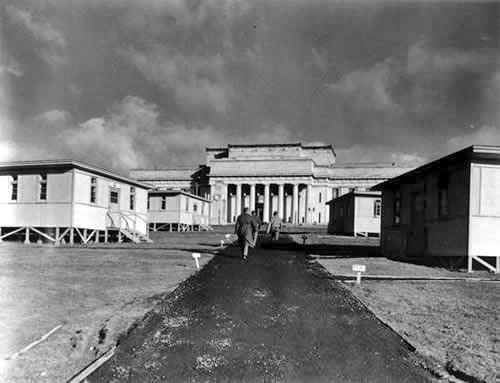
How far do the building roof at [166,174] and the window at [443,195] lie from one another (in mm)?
59334

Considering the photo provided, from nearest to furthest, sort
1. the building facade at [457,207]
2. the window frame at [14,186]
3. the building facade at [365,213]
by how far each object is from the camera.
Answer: the building facade at [457,207] → the window frame at [14,186] → the building facade at [365,213]

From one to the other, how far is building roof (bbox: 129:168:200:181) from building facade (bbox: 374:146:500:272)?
57.3 m

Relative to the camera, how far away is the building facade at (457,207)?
12.3 meters

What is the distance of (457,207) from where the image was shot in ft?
42.6

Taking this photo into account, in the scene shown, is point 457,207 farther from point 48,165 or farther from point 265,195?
point 265,195

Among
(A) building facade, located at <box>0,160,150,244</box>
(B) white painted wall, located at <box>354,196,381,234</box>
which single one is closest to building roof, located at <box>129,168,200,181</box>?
(B) white painted wall, located at <box>354,196,381,234</box>

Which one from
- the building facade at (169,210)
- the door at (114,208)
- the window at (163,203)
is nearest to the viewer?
the door at (114,208)

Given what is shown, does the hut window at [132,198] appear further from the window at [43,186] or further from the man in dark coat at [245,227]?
the man in dark coat at [245,227]

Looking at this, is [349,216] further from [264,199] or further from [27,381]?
[27,381]

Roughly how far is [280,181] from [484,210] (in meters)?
51.3

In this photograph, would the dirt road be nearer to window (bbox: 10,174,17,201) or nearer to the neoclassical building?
window (bbox: 10,174,17,201)

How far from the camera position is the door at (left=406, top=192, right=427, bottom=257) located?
52.3 ft

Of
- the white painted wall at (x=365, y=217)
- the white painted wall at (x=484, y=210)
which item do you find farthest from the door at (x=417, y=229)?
the white painted wall at (x=365, y=217)

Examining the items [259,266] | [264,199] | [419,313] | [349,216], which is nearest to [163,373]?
[419,313]
